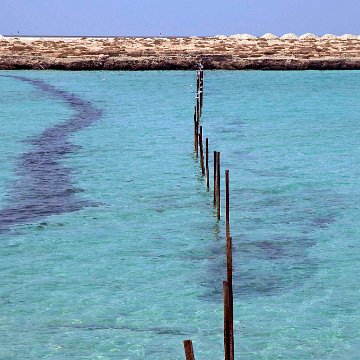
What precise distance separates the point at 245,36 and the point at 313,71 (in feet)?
163

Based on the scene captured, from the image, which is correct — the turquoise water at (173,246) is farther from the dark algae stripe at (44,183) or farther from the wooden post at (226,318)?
the wooden post at (226,318)

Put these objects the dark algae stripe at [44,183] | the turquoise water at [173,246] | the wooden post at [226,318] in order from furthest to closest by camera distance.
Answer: the dark algae stripe at [44,183], the turquoise water at [173,246], the wooden post at [226,318]

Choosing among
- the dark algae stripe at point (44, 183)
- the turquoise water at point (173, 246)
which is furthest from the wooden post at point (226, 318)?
the dark algae stripe at point (44, 183)

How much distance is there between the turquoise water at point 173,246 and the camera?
14.0 metres

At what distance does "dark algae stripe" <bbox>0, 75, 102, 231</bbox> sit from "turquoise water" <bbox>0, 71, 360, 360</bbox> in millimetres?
100

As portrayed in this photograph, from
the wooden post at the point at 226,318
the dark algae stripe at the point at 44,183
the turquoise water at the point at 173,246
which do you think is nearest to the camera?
the wooden post at the point at 226,318

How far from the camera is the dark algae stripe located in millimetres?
21959

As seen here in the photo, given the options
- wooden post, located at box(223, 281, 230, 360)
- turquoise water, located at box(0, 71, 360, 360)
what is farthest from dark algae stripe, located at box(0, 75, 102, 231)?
wooden post, located at box(223, 281, 230, 360)

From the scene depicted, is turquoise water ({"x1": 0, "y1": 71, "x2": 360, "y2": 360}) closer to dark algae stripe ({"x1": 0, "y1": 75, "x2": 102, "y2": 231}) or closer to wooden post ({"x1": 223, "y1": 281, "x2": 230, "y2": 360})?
dark algae stripe ({"x1": 0, "y1": 75, "x2": 102, "y2": 231})

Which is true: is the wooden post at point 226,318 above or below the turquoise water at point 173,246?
above

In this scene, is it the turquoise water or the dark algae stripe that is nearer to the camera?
the turquoise water

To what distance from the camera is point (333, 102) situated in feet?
176

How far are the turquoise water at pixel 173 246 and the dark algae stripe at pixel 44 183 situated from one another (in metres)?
0.10

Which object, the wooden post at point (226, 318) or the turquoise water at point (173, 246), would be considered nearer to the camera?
the wooden post at point (226, 318)
